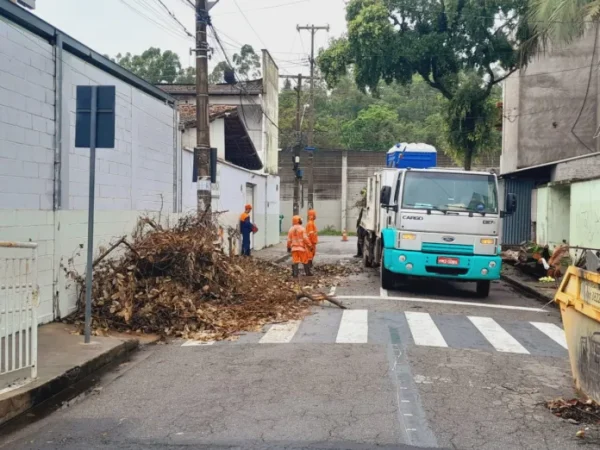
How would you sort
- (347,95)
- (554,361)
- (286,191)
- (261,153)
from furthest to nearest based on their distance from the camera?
(347,95), (286,191), (261,153), (554,361)

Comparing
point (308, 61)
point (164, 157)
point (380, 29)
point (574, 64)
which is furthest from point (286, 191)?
point (164, 157)

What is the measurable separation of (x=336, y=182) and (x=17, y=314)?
4269 centimetres

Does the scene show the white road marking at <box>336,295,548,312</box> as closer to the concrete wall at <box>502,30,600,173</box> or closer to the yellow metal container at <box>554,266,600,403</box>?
the yellow metal container at <box>554,266,600,403</box>

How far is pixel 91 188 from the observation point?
26.6ft

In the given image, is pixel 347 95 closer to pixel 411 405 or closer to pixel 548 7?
pixel 548 7

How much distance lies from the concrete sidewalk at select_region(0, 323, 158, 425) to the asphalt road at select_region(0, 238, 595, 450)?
301mm

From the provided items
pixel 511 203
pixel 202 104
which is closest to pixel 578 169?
pixel 511 203

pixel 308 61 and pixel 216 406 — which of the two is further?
pixel 308 61

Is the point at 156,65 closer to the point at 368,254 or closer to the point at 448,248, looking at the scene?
the point at 368,254

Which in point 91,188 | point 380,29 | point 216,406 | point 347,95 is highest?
point 347,95

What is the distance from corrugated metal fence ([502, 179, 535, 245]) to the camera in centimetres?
2564

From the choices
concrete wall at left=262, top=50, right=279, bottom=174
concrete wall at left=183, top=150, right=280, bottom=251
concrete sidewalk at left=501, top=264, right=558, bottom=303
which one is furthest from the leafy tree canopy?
concrete sidewalk at left=501, top=264, right=558, bottom=303

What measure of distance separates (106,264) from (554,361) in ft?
23.1

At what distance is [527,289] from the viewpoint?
615 inches
